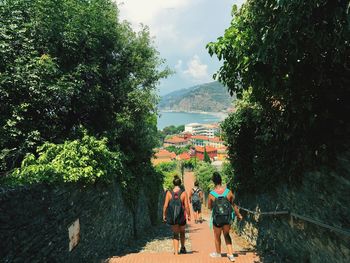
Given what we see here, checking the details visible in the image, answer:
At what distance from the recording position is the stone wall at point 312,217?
5.29m

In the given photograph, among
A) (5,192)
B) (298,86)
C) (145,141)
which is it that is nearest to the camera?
(5,192)

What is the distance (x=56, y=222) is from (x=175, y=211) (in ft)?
8.02

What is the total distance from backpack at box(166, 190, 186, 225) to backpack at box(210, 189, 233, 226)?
835mm

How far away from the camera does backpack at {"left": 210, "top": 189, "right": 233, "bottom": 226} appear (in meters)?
6.58

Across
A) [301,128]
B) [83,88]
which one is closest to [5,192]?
[301,128]

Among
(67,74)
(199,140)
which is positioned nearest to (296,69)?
(67,74)

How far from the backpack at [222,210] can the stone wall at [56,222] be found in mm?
3056

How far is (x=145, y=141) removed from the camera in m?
14.6

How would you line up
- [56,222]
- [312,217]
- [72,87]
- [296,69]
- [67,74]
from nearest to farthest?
[296,69] → [56,222] → [312,217] → [72,87] → [67,74]

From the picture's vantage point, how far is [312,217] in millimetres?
6465

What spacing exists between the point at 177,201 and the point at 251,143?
203 inches

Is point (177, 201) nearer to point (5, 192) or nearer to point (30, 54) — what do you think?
point (5, 192)

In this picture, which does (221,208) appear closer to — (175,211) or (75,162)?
(175,211)

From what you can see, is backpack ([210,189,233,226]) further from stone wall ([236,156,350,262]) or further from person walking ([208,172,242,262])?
stone wall ([236,156,350,262])
